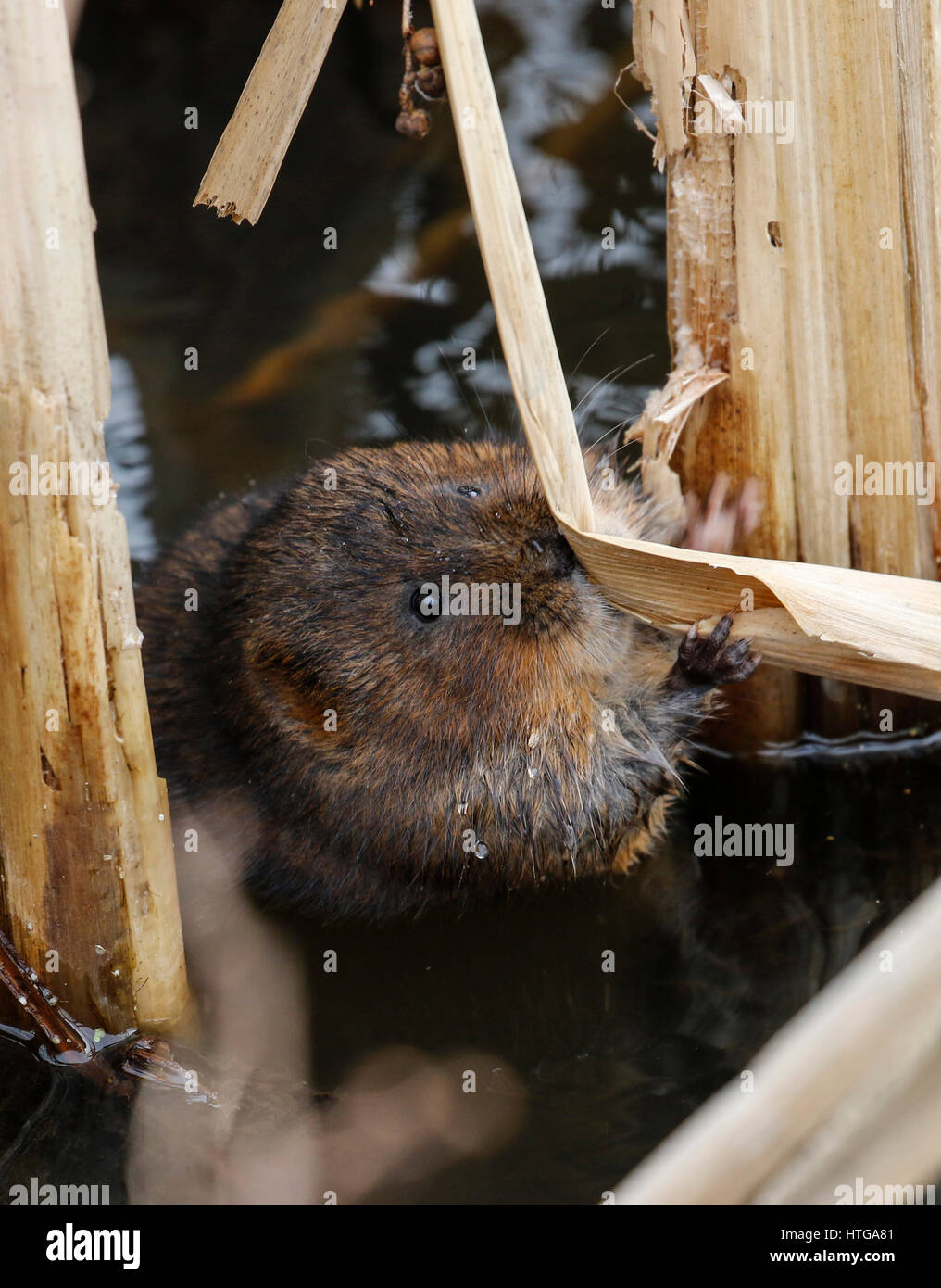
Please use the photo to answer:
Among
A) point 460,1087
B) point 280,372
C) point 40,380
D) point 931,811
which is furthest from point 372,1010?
point 280,372

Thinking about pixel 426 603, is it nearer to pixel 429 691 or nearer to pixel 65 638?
pixel 429 691

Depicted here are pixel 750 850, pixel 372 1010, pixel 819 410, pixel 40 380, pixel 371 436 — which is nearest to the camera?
pixel 40 380

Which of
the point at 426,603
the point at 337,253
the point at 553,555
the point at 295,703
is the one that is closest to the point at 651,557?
the point at 553,555

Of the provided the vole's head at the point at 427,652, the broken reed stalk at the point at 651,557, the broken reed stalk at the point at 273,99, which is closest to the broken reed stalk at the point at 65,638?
the broken reed stalk at the point at 273,99

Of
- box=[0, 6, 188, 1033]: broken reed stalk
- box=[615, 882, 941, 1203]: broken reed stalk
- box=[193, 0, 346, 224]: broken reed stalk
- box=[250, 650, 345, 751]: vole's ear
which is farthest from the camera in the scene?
box=[250, 650, 345, 751]: vole's ear

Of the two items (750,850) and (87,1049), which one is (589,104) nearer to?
(750,850)

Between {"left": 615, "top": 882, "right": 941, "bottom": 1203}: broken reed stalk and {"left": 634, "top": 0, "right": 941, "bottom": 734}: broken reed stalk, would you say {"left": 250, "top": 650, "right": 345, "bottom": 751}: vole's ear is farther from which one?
{"left": 615, "top": 882, "right": 941, "bottom": 1203}: broken reed stalk

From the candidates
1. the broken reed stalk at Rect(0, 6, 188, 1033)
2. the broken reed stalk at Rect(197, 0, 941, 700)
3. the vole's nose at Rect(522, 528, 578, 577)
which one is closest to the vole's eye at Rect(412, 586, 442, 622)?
the vole's nose at Rect(522, 528, 578, 577)
